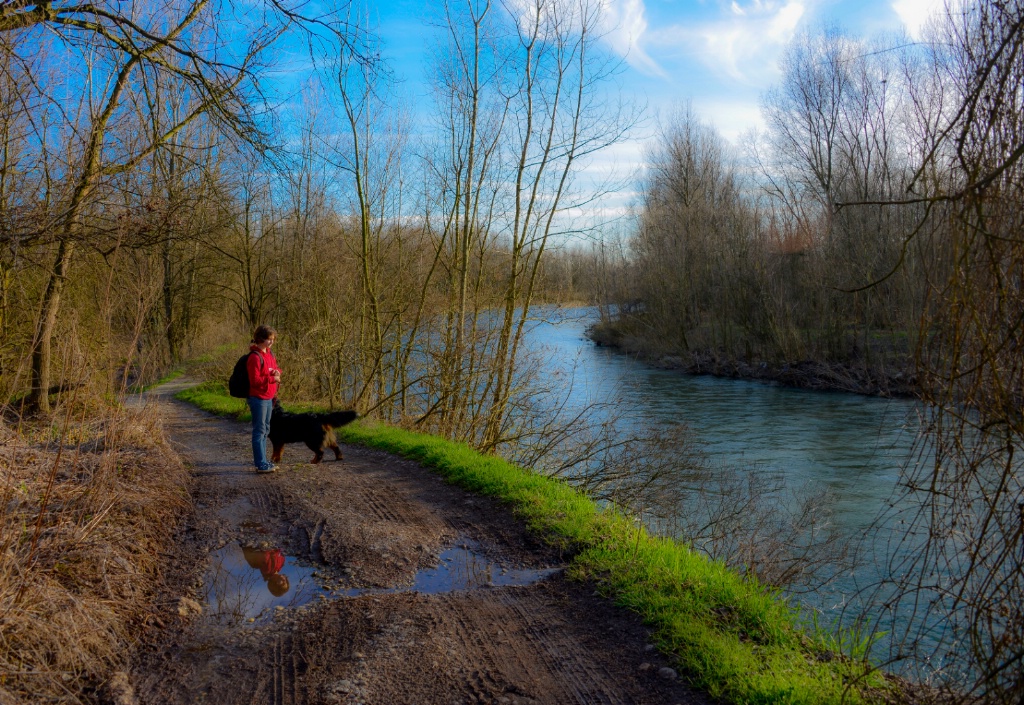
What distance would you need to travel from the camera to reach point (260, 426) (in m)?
8.27

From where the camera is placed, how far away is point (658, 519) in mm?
9680

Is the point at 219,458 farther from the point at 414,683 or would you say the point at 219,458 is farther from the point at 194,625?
the point at 414,683

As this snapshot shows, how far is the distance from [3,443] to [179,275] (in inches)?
877

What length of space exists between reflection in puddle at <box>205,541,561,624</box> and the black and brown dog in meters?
2.96

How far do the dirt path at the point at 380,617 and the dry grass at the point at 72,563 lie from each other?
231 millimetres

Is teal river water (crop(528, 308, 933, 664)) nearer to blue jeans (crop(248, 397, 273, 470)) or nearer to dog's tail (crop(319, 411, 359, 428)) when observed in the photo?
dog's tail (crop(319, 411, 359, 428))

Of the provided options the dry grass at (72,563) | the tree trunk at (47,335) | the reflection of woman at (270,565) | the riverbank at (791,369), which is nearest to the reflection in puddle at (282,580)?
the reflection of woman at (270,565)

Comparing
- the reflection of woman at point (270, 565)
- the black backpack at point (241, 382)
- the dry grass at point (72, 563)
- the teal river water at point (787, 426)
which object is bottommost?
the teal river water at point (787, 426)

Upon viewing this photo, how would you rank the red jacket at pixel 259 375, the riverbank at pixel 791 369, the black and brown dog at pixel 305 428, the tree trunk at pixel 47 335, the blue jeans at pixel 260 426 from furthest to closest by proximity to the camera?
the riverbank at pixel 791 369, the tree trunk at pixel 47 335, the black and brown dog at pixel 305 428, the blue jeans at pixel 260 426, the red jacket at pixel 259 375

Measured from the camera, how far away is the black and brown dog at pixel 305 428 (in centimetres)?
867

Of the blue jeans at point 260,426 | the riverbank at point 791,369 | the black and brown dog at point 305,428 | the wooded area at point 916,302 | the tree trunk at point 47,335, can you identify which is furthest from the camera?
the riverbank at point 791,369

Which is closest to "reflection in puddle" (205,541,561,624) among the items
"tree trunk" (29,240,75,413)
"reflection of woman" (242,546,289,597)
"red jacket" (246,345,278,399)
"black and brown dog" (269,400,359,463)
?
"reflection of woman" (242,546,289,597)

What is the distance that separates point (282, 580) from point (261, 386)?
143 inches

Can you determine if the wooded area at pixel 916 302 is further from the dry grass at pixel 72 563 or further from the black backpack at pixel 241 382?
the black backpack at pixel 241 382
